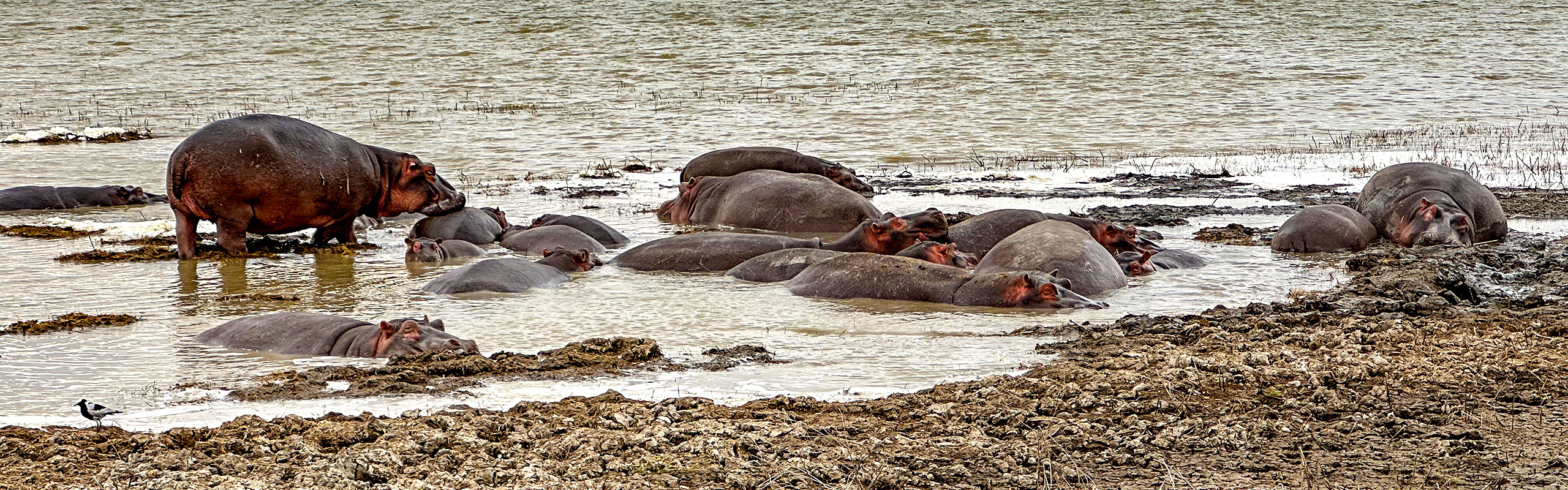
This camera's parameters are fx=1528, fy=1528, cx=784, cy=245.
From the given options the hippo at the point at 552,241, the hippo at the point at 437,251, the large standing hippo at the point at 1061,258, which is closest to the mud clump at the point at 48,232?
the hippo at the point at 437,251

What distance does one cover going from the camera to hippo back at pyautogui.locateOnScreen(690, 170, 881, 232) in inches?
474

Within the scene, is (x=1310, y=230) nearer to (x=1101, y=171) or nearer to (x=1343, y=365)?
(x=1343, y=365)

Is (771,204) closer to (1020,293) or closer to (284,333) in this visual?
(1020,293)

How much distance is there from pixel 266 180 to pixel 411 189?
1.38 metres

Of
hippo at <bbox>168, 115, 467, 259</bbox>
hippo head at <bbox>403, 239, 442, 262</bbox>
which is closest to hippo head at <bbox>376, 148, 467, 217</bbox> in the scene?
hippo at <bbox>168, 115, 467, 259</bbox>

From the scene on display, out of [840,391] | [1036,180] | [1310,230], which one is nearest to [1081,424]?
[840,391]

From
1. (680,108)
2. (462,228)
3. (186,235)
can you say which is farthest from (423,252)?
(680,108)

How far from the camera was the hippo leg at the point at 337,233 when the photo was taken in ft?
35.9

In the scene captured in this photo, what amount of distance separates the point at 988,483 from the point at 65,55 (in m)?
35.3

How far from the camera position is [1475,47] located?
1297 inches

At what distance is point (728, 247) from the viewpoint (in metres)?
9.92

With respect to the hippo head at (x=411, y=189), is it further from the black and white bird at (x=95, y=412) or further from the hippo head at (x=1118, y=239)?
the black and white bird at (x=95, y=412)

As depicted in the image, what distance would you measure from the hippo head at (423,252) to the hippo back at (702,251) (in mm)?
1188

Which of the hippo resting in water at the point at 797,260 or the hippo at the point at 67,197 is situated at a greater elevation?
the hippo resting in water at the point at 797,260
